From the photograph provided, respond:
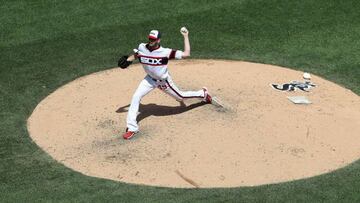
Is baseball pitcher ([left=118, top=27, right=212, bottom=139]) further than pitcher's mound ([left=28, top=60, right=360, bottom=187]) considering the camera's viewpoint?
Yes

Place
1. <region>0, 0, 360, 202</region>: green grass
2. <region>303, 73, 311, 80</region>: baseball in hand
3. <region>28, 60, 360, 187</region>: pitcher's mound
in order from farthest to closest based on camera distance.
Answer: <region>303, 73, 311, 80</region>: baseball in hand
<region>28, 60, 360, 187</region>: pitcher's mound
<region>0, 0, 360, 202</region>: green grass

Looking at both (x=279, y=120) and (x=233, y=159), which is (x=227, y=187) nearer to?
(x=233, y=159)

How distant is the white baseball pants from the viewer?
12039mm

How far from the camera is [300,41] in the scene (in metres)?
17.1

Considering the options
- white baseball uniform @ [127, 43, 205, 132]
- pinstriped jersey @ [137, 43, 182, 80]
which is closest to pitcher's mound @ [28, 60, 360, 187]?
white baseball uniform @ [127, 43, 205, 132]

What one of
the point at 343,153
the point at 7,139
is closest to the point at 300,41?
the point at 343,153

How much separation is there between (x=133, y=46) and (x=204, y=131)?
5.19 meters

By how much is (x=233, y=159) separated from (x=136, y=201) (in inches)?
89.4

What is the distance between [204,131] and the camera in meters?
12.3

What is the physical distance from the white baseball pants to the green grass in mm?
1663

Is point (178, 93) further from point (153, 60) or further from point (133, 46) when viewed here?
point (133, 46)

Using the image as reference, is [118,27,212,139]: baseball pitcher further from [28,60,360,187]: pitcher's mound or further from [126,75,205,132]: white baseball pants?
[28,60,360,187]: pitcher's mound

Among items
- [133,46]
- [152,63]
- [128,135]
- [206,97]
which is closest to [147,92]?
[152,63]

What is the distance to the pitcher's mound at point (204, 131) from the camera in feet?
36.4
